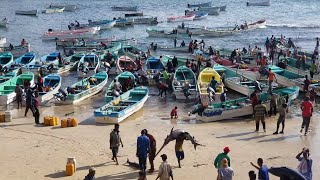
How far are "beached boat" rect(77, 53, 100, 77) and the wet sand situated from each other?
8.56 metres

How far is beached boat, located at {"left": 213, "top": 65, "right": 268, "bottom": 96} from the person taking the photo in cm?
2997

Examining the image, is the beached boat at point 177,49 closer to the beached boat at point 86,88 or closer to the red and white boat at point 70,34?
the red and white boat at point 70,34

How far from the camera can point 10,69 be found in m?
35.8

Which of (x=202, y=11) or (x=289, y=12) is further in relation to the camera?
(x=289, y=12)

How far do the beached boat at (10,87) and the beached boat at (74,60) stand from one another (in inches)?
287

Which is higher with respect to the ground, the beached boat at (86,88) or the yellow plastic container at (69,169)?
the beached boat at (86,88)

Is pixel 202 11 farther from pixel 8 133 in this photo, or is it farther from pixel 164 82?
pixel 8 133

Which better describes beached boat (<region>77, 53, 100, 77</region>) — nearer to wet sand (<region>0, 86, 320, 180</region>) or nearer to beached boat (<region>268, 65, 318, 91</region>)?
wet sand (<region>0, 86, 320, 180</region>)

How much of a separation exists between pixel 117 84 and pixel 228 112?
6.73 meters

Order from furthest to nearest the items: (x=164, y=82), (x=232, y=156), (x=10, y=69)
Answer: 1. (x=10, y=69)
2. (x=164, y=82)
3. (x=232, y=156)

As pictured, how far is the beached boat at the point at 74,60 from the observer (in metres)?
38.9

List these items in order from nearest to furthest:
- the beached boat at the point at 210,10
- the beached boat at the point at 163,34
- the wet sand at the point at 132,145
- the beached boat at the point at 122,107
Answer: the wet sand at the point at 132,145
the beached boat at the point at 122,107
the beached boat at the point at 163,34
the beached boat at the point at 210,10

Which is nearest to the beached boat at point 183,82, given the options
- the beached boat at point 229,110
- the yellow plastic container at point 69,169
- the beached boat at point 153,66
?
the beached boat at point 153,66

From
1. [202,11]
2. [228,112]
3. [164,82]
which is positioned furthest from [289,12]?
[228,112]
